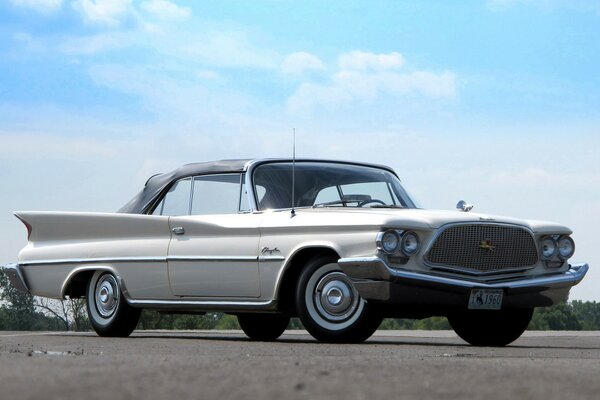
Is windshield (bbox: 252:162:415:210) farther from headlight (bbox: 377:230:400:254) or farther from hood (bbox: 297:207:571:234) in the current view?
Answer: headlight (bbox: 377:230:400:254)

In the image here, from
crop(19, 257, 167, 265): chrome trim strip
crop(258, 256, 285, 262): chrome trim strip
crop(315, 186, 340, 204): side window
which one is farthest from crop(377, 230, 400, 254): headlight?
crop(19, 257, 167, 265): chrome trim strip

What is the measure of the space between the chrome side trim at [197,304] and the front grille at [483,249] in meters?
1.49

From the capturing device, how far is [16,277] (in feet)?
42.0

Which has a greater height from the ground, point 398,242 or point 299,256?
point 398,242

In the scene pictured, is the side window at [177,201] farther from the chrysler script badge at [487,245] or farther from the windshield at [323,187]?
the chrysler script badge at [487,245]

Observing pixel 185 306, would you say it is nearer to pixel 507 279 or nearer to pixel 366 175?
pixel 366 175

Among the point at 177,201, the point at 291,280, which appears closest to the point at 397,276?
the point at 291,280

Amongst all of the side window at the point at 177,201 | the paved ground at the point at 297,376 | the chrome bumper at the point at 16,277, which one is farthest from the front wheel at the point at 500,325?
the chrome bumper at the point at 16,277

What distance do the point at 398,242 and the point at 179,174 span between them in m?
3.08

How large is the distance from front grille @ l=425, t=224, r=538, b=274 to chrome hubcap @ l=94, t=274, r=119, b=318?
138 inches

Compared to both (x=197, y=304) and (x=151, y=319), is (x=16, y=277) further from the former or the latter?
(x=151, y=319)

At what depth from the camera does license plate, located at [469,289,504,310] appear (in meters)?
9.63

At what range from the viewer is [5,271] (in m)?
12.9

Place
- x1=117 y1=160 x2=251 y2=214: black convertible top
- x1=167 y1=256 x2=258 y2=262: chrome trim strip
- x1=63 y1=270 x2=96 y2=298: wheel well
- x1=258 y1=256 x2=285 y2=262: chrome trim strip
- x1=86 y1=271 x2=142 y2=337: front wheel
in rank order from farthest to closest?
1. x1=63 y1=270 x2=96 y2=298: wheel well
2. x1=86 y1=271 x2=142 y2=337: front wheel
3. x1=117 y1=160 x2=251 y2=214: black convertible top
4. x1=167 y1=256 x2=258 y2=262: chrome trim strip
5. x1=258 y1=256 x2=285 y2=262: chrome trim strip
